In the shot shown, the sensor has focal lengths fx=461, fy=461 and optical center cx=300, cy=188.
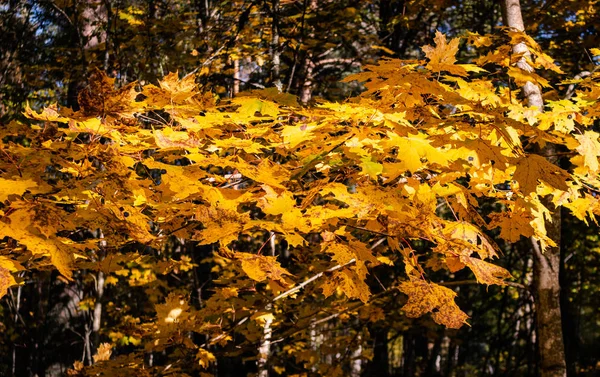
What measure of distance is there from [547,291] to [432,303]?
1658mm

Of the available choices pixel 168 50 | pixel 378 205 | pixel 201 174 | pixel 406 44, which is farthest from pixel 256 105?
pixel 406 44

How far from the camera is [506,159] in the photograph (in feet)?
5.22

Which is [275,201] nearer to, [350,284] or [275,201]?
[275,201]

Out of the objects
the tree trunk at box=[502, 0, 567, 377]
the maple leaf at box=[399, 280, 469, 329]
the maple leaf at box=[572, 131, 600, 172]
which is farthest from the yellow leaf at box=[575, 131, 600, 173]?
the tree trunk at box=[502, 0, 567, 377]

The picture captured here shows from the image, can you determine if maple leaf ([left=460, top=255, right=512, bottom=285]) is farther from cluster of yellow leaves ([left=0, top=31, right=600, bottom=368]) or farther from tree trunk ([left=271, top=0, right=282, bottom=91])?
tree trunk ([left=271, top=0, right=282, bottom=91])

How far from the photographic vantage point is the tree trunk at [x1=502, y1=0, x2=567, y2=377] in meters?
2.83

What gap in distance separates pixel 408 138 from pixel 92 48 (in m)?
4.90

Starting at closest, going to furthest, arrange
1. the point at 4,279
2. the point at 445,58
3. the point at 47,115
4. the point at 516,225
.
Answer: the point at 4,279, the point at 445,58, the point at 47,115, the point at 516,225

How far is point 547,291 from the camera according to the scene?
9.55ft

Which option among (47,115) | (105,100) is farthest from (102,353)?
(105,100)

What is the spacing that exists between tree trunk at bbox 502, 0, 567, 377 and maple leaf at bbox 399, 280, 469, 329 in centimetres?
152

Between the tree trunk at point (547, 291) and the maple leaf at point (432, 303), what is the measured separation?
4.97 feet

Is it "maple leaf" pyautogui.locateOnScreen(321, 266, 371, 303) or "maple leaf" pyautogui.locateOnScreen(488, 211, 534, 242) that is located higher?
"maple leaf" pyautogui.locateOnScreen(488, 211, 534, 242)

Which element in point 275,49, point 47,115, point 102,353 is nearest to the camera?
point 47,115
